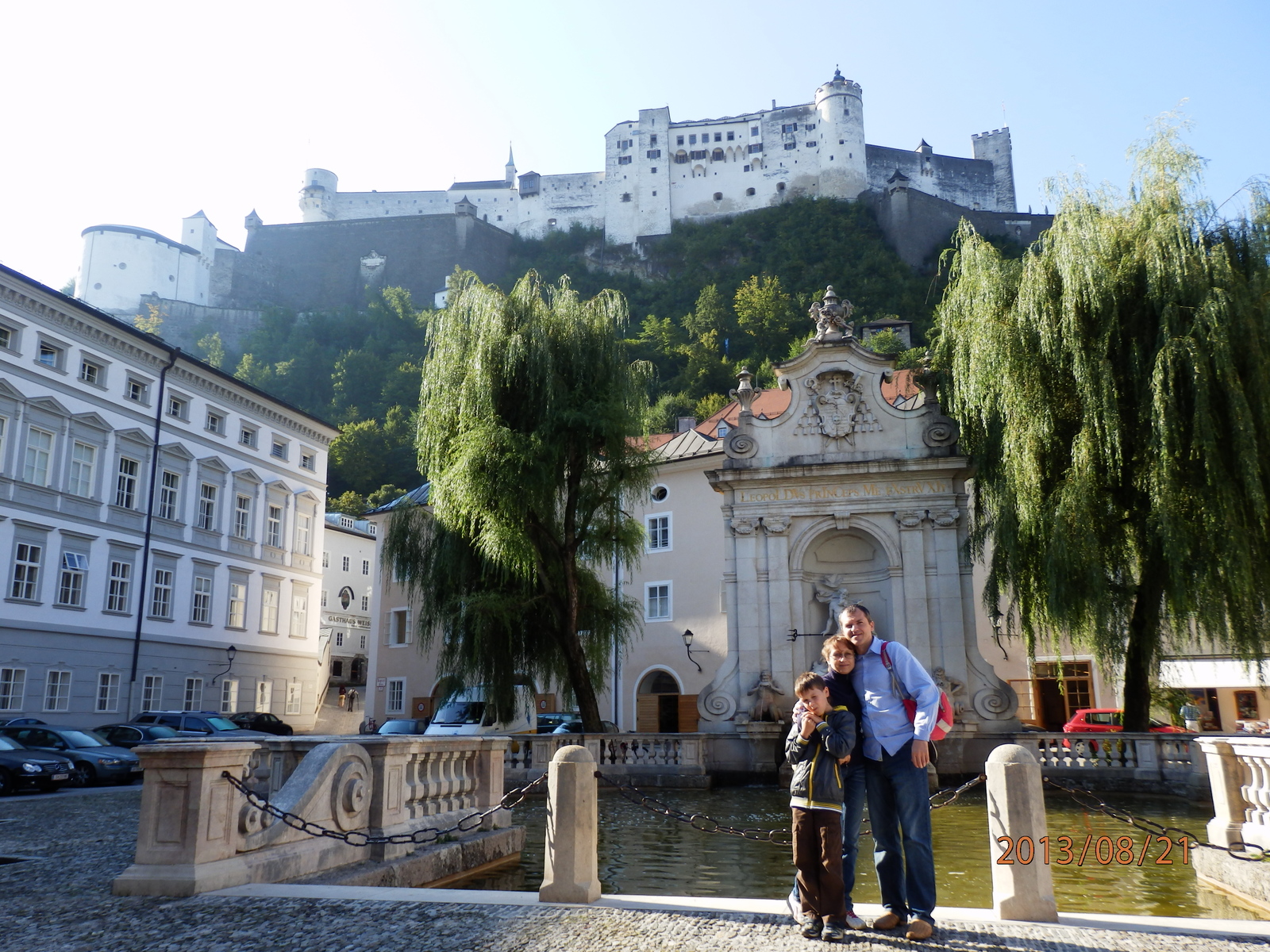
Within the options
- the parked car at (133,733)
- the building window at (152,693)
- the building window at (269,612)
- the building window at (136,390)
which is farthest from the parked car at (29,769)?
the building window at (269,612)

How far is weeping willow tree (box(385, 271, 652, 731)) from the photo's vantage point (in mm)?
20141

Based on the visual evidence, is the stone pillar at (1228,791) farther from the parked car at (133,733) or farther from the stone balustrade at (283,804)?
the parked car at (133,733)

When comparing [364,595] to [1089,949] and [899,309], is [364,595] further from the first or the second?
[1089,949]

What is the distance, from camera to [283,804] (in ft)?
26.5

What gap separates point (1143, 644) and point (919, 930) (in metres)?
13.9

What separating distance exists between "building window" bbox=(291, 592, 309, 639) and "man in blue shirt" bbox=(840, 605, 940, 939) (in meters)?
38.9

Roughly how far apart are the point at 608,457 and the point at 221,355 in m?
91.2

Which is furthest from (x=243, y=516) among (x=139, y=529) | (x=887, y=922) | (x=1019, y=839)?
(x=1019, y=839)

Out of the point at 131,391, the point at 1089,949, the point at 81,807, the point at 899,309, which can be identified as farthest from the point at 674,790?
the point at 899,309

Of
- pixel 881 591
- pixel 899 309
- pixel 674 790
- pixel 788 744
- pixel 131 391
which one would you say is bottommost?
pixel 674 790

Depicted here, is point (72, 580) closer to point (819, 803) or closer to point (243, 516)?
point (243, 516)

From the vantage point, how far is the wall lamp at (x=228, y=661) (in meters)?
36.3

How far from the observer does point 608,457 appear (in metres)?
21.6
